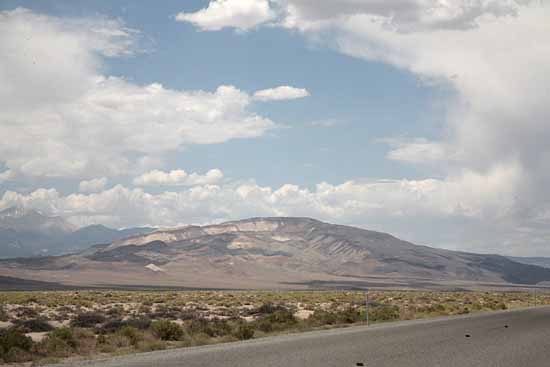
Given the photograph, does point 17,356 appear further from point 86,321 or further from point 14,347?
point 86,321

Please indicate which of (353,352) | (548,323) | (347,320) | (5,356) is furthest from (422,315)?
(5,356)

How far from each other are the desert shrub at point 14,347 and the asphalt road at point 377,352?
3060 mm

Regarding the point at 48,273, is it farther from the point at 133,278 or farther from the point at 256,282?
the point at 256,282

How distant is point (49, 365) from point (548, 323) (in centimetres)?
2057

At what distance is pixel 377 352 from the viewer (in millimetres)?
15742

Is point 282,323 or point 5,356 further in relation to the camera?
point 282,323

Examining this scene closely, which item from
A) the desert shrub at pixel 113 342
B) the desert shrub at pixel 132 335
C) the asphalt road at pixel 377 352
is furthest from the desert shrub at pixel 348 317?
the desert shrub at pixel 113 342

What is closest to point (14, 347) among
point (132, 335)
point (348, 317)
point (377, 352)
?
point (132, 335)

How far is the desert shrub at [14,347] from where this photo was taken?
1606 cm

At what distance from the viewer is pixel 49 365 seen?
14211mm

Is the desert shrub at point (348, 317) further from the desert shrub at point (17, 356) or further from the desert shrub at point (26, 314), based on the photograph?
the desert shrub at point (26, 314)

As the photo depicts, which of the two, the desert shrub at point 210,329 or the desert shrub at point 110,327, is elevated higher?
the desert shrub at point 210,329

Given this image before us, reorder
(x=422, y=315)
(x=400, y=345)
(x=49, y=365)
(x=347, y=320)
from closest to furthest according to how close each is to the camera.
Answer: (x=49, y=365), (x=400, y=345), (x=347, y=320), (x=422, y=315)

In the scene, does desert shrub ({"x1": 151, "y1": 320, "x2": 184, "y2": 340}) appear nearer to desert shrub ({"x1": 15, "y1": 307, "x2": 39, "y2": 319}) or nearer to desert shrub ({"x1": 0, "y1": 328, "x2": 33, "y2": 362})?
desert shrub ({"x1": 0, "y1": 328, "x2": 33, "y2": 362})
